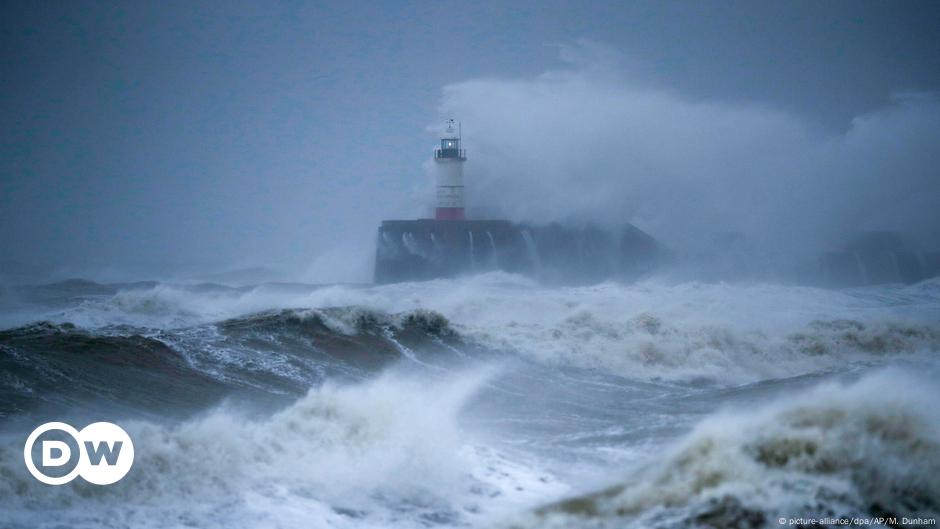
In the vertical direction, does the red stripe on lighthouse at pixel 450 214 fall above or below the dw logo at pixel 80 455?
above

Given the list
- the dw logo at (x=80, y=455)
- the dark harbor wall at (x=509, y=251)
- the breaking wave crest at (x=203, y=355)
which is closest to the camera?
the dw logo at (x=80, y=455)

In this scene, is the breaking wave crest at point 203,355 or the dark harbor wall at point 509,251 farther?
the dark harbor wall at point 509,251

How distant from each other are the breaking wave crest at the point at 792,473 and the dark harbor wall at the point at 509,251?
85.3ft

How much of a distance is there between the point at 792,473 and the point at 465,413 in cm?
518

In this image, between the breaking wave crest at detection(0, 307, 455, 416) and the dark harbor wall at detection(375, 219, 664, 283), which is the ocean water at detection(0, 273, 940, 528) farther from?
the dark harbor wall at detection(375, 219, 664, 283)

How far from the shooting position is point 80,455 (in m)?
6.26

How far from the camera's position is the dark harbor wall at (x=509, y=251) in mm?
31938

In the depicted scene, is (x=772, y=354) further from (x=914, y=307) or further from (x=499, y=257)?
(x=499, y=257)

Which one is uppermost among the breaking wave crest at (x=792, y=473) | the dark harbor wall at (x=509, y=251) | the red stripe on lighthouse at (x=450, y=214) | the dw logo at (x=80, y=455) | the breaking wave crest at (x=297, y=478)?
the red stripe on lighthouse at (x=450, y=214)

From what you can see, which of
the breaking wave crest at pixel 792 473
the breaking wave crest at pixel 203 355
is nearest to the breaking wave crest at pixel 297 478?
the breaking wave crest at pixel 792 473

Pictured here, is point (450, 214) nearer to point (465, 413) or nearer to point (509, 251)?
point (509, 251)

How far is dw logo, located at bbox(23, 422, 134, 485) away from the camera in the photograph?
579cm

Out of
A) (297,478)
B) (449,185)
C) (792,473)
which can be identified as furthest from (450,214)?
(792,473)

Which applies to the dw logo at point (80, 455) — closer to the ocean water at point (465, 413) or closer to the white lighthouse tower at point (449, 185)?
the ocean water at point (465, 413)
